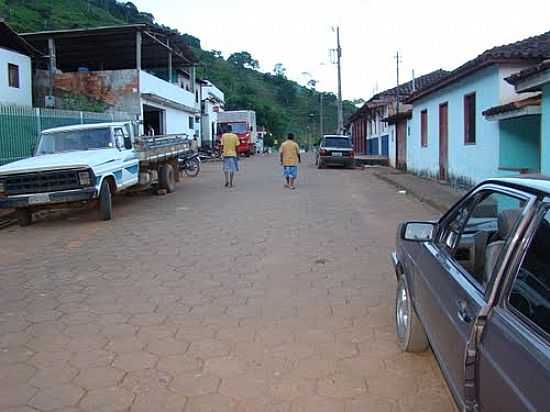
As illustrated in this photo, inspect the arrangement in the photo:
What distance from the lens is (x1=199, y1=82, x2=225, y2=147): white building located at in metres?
48.5

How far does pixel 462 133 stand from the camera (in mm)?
16297

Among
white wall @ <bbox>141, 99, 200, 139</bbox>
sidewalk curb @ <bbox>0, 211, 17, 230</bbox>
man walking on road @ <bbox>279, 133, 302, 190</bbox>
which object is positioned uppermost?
white wall @ <bbox>141, 99, 200, 139</bbox>

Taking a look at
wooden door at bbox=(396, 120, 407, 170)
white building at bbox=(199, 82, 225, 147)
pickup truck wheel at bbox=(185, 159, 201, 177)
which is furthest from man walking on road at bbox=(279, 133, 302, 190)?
white building at bbox=(199, 82, 225, 147)

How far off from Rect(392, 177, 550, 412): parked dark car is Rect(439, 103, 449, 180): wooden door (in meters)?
15.1

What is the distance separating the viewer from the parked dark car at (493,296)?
6.81 ft

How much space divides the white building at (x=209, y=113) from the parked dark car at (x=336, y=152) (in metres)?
17.8

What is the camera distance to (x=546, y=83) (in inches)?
372

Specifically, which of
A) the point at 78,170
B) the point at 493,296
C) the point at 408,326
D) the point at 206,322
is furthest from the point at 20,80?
the point at 493,296

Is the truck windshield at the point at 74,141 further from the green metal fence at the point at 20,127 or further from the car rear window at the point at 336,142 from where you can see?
the car rear window at the point at 336,142

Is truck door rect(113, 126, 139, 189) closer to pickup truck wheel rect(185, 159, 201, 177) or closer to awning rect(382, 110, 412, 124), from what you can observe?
pickup truck wheel rect(185, 159, 201, 177)

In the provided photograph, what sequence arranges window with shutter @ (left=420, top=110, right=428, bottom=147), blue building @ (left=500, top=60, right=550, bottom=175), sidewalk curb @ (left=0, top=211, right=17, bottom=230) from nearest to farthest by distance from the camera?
1. blue building @ (left=500, top=60, right=550, bottom=175)
2. sidewalk curb @ (left=0, top=211, right=17, bottom=230)
3. window with shutter @ (left=420, top=110, right=428, bottom=147)

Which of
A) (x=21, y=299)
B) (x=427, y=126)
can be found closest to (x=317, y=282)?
(x=21, y=299)

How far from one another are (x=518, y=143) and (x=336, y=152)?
15.2 m

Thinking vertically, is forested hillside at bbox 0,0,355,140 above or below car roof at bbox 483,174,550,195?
above
